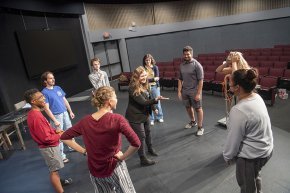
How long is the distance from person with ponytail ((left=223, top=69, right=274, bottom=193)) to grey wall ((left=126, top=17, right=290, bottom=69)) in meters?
10.4

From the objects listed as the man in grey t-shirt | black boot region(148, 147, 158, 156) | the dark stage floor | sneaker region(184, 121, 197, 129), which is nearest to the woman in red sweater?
the dark stage floor

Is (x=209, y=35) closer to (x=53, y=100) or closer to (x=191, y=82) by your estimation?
(x=191, y=82)

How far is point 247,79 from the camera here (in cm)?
171

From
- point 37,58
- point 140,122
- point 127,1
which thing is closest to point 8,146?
point 37,58

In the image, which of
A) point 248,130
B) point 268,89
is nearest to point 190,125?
point 268,89

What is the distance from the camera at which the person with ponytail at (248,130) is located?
66.9 inches

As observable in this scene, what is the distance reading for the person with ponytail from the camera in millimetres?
1700

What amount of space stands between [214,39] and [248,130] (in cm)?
1219

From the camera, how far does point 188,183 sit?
2902mm

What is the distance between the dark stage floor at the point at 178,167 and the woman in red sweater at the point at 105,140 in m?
1.07

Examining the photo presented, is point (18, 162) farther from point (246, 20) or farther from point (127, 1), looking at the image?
point (246, 20)

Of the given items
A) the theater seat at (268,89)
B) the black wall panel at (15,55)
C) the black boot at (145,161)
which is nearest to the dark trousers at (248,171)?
the black boot at (145,161)

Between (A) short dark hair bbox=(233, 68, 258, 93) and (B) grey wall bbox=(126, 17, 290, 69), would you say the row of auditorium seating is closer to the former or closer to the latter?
(B) grey wall bbox=(126, 17, 290, 69)

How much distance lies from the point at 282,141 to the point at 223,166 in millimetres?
1217
